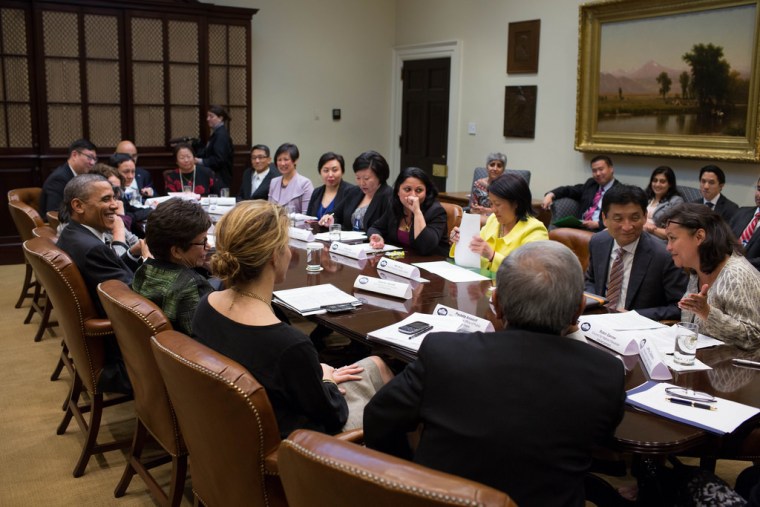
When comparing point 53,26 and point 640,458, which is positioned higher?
point 53,26

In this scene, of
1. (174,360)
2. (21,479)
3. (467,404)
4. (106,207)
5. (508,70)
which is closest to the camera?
(467,404)

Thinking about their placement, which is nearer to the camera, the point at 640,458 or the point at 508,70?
the point at 640,458

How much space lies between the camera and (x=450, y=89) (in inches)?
341

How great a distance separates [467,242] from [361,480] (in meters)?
2.40

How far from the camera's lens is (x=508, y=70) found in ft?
25.7

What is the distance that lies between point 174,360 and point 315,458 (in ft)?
2.14

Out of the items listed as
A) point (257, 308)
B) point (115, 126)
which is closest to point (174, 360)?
point (257, 308)

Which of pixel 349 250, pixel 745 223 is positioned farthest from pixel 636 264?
pixel 745 223

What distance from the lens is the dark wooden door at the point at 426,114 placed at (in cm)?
884

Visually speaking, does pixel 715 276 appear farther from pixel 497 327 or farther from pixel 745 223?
pixel 745 223

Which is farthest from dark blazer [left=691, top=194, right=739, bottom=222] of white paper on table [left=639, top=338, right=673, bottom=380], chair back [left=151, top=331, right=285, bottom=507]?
chair back [left=151, top=331, right=285, bottom=507]

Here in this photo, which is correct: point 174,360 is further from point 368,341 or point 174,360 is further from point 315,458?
point 368,341

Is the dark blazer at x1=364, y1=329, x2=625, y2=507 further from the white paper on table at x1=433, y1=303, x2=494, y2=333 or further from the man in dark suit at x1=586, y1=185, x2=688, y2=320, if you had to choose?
the man in dark suit at x1=586, y1=185, x2=688, y2=320

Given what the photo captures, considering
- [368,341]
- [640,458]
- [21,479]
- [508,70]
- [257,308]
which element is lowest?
[21,479]
